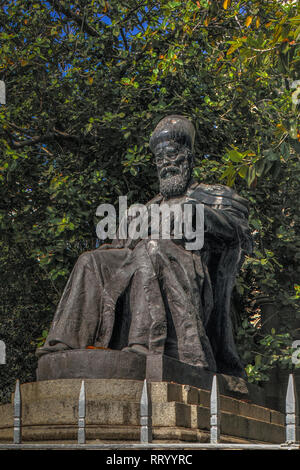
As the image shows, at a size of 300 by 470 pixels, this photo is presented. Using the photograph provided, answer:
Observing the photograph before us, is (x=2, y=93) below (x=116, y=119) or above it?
above

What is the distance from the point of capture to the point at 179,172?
7.71 meters

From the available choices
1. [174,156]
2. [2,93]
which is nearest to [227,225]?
[174,156]

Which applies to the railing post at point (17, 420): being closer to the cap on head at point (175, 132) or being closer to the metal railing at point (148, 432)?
the metal railing at point (148, 432)

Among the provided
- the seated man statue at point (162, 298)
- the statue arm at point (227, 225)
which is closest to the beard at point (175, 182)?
the seated man statue at point (162, 298)

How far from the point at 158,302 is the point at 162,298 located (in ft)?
0.32

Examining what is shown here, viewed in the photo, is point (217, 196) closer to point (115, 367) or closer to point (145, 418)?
point (115, 367)

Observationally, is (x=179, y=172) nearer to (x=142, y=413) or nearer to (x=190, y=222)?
(x=190, y=222)

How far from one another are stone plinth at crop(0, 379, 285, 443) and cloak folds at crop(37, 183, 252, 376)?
0.49 m

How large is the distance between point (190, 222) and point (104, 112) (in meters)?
5.86

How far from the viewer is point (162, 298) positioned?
672cm

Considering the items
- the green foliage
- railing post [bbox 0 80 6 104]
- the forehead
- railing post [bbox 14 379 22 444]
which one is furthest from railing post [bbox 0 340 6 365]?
railing post [bbox 14 379 22 444]

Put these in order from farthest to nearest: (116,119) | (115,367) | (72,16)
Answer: (72,16)
(116,119)
(115,367)

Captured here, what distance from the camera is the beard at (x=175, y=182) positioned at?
7.71m

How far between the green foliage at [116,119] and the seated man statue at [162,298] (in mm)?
4300
